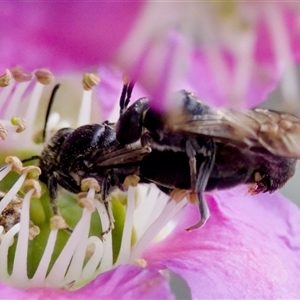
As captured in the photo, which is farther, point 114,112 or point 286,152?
point 114,112

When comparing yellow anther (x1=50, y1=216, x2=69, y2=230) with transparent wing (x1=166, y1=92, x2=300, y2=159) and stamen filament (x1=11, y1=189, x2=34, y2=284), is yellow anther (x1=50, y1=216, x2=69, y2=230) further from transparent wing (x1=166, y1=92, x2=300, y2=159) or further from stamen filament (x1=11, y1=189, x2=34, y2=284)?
transparent wing (x1=166, y1=92, x2=300, y2=159)

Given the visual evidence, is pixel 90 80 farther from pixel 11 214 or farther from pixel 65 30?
pixel 65 30

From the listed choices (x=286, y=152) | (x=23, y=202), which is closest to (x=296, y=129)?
(x=286, y=152)

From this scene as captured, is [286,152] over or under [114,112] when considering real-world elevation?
over

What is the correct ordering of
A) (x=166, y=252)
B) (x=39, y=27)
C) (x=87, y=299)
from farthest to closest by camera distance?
(x=166, y=252)
(x=87, y=299)
(x=39, y=27)

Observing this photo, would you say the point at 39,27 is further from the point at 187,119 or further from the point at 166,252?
the point at 166,252

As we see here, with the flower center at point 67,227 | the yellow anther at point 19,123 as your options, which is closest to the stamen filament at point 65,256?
the flower center at point 67,227
